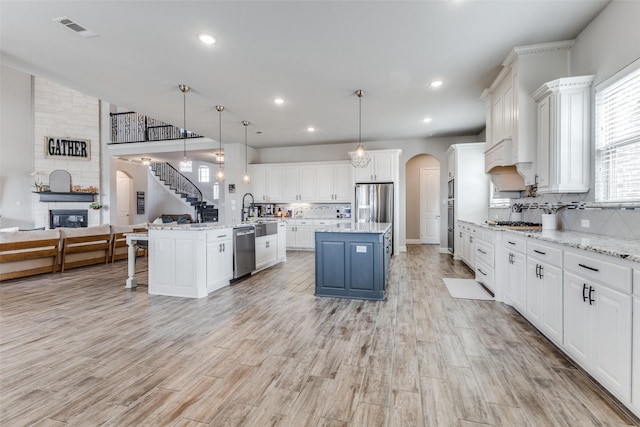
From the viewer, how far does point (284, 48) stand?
3.46 m

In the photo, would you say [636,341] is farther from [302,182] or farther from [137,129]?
[137,129]

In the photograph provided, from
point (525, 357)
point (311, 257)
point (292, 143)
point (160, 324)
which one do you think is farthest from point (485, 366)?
point (292, 143)

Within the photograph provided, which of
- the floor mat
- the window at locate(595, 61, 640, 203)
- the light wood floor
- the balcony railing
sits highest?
the balcony railing

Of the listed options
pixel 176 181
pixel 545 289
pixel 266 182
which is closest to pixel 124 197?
pixel 176 181

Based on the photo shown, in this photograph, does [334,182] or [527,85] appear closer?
[527,85]

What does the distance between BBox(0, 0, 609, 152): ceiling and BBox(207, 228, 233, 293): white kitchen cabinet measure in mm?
2254

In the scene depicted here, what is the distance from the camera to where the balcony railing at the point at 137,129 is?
980cm

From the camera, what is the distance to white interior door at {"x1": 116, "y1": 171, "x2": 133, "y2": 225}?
12208 millimetres

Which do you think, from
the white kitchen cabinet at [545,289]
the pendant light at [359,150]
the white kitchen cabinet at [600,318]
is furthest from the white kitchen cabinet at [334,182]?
the white kitchen cabinet at [600,318]

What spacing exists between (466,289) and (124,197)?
524 inches

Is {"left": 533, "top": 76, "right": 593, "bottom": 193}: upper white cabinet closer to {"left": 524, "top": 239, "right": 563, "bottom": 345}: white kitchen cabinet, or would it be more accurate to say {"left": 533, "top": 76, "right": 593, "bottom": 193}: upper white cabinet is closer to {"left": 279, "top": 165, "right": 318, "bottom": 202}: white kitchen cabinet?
{"left": 524, "top": 239, "right": 563, "bottom": 345}: white kitchen cabinet

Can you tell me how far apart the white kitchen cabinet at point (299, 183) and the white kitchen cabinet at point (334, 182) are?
0.48 feet

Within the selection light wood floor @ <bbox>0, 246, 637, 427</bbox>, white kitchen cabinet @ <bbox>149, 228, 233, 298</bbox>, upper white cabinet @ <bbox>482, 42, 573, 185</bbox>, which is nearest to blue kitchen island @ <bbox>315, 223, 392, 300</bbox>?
light wood floor @ <bbox>0, 246, 637, 427</bbox>

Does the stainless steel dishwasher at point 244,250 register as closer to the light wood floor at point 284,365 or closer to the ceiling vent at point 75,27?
the light wood floor at point 284,365
